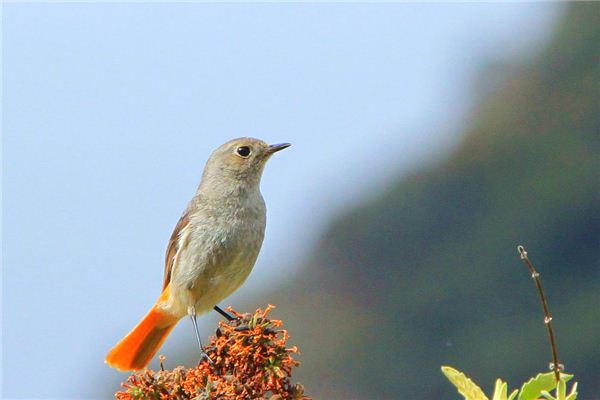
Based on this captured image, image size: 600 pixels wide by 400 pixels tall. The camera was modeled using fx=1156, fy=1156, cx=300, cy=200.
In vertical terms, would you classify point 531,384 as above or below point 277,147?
below

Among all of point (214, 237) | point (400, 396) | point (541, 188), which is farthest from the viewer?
point (541, 188)

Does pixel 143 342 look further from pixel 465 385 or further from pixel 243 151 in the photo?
Answer: pixel 465 385

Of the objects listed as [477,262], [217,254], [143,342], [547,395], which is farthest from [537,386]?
[477,262]

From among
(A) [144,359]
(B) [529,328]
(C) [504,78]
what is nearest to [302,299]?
(B) [529,328]

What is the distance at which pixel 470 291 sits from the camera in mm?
38906

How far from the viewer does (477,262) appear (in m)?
40.0

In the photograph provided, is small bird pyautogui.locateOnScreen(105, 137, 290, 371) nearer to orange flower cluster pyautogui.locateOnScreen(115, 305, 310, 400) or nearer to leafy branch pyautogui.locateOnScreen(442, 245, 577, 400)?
orange flower cluster pyautogui.locateOnScreen(115, 305, 310, 400)

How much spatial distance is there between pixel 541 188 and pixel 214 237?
37429 mm

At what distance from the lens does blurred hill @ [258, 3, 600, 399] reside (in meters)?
34.4

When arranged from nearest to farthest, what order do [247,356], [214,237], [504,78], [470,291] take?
[247,356], [214,237], [470,291], [504,78]

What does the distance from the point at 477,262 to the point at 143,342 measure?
3451cm

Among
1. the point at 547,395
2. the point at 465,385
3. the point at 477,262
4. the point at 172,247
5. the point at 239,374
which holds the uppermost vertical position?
the point at 477,262

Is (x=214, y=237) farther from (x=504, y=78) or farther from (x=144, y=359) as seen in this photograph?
(x=504, y=78)

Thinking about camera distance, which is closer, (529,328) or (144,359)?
(144,359)
